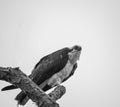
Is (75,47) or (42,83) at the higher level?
(75,47)

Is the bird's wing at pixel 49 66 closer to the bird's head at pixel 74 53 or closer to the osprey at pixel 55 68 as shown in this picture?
the osprey at pixel 55 68

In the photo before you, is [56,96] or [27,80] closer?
[27,80]

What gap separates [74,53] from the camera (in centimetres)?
1409

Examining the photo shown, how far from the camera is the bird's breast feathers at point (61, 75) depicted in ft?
42.2

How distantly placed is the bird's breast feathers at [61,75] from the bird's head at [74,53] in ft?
0.58

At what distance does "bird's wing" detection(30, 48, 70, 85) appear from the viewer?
11984 mm

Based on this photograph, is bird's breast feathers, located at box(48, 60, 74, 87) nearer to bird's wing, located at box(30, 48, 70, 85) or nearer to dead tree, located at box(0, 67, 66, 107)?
bird's wing, located at box(30, 48, 70, 85)

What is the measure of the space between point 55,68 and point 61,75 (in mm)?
295

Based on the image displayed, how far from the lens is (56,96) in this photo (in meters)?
8.79

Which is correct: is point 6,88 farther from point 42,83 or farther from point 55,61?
point 55,61

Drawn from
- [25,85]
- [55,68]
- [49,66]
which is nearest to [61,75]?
[55,68]

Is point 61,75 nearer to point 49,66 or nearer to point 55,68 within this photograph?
point 55,68

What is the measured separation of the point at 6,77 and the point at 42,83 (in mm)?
5247

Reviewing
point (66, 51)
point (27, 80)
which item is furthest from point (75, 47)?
point (27, 80)
